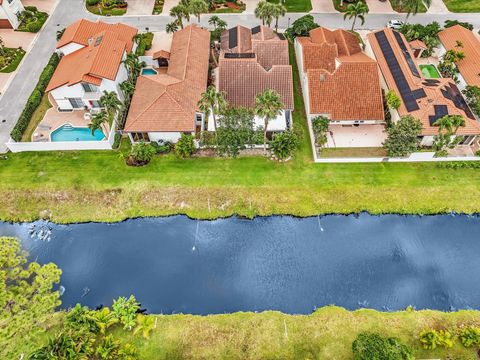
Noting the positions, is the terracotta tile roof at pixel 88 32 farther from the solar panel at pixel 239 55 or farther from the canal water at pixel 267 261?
the canal water at pixel 267 261

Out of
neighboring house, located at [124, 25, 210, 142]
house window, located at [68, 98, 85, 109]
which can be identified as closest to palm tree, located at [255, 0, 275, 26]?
neighboring house, located at [124, 25, 210, 142]

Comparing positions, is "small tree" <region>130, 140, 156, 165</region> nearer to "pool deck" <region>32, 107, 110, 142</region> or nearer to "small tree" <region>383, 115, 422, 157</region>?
"pool deck" <region>32, 107, 110, 142</region>

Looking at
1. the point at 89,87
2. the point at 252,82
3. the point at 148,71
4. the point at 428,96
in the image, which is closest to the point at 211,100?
the point at 252,82

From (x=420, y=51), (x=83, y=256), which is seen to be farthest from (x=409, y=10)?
(x=83, y=256)

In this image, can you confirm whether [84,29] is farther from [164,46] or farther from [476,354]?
[476,354]

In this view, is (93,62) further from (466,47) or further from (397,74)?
(466,47)

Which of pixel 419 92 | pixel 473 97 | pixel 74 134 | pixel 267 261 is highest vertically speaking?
pixel 419 92
